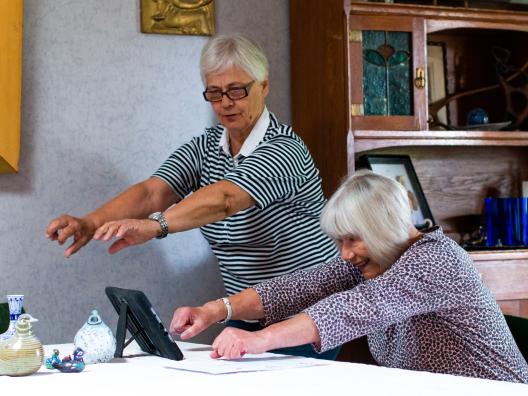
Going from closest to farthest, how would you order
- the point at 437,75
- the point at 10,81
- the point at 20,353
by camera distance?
the point at 20,353 → the point at 10,81 → the point at 437,75

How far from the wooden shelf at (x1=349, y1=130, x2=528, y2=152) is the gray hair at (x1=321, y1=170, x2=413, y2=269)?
982 mm

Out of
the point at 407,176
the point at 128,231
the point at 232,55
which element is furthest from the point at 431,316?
the point at 407,176

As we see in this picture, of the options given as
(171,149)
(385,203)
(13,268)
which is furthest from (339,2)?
(13,268)

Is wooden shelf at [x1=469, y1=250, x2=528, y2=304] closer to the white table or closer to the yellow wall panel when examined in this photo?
the white table

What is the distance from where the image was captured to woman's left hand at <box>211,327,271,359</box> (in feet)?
6.44

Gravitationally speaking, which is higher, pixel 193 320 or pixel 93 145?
pixel 93 145

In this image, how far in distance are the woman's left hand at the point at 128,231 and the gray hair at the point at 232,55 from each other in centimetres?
58

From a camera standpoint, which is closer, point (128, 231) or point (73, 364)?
point (73, 364)

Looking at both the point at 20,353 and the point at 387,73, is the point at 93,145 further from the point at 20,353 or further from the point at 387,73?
the point at 20,353

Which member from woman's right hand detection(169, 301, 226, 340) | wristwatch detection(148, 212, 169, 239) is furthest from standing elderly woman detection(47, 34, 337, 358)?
woman's right hand detection(169, 301, 226, 340)

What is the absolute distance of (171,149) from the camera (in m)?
3.31

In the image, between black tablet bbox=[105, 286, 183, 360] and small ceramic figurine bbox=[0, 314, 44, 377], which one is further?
black tablet bbox=[105, 286, 183, 360]

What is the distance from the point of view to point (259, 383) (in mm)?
1695

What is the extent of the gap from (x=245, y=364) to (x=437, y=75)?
6.85 ft
